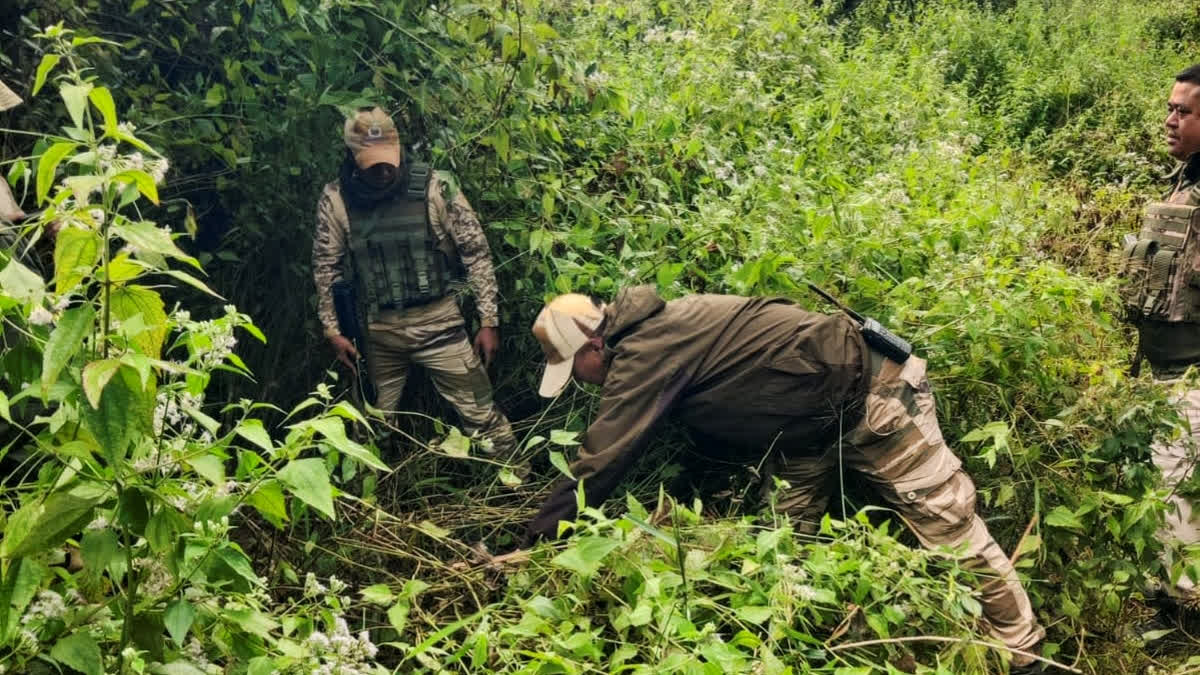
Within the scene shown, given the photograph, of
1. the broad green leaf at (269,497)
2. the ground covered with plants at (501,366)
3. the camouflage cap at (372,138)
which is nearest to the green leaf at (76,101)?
the ground covered with plants at (501,366)

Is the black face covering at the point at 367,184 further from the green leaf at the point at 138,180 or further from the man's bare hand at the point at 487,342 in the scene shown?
the green leaf at the point at 138,180

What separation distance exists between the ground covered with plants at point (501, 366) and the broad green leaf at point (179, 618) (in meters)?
0.02

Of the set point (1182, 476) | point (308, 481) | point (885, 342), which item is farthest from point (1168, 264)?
point (308, 481)

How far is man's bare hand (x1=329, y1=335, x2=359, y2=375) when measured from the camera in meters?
4.65

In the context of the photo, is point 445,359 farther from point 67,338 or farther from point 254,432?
point 67,338

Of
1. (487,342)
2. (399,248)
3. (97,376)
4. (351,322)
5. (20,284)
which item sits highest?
(20,284)

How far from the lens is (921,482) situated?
11.3ft

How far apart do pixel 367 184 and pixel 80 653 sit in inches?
117

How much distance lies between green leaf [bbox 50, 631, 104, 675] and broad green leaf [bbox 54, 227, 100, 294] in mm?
675

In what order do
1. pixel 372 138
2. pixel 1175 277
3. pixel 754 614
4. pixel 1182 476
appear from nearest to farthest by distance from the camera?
pixel 754 614 < pixel 1182 476 < pixel 1175 277 < pixel 372 138

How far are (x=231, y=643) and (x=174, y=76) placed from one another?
12.6 feet

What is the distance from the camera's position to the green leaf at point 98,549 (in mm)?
1837

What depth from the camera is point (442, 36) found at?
4.88 m

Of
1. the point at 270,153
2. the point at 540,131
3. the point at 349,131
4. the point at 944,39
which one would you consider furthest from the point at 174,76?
the point at 944,39
